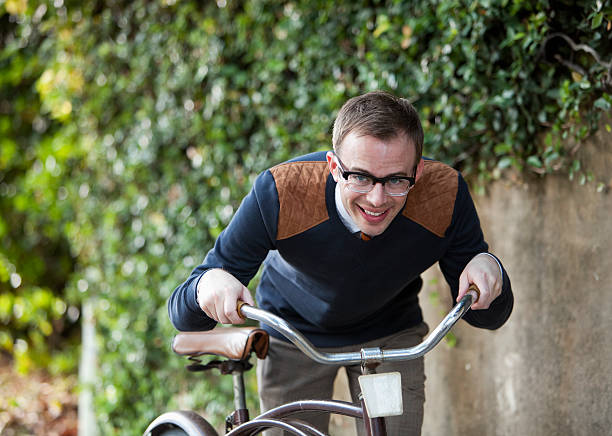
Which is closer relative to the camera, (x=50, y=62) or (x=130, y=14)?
(x=130, y=14)

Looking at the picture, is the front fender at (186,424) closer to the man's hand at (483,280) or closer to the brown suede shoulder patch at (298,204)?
the brown suede shoulder patch at (298,204)

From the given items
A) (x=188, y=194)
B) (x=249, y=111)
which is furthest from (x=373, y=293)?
(x=188, y=194)

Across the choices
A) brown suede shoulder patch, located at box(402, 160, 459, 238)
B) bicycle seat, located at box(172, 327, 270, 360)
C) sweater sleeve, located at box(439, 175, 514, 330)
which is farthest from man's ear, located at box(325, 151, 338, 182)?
bicycle seat, located at box(172, 327, 270, 360)

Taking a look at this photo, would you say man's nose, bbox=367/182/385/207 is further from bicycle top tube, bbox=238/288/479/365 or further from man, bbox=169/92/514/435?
bicycle top tube, bbox=238/288/479/365

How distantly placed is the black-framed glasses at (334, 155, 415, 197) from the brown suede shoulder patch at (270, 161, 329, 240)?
0.25 m

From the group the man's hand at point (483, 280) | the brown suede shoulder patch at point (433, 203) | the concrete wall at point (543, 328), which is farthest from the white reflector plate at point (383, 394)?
the concrete wall at point (543, 328)

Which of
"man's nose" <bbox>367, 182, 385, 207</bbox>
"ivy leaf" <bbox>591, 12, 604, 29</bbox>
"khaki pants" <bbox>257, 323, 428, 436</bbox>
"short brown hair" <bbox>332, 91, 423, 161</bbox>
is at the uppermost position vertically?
"ivy leaf" <bbox>591, 12, 604, 29</bbox>

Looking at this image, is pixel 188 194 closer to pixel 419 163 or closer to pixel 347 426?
pixel 347 426

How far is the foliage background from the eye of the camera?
2424 millimetres

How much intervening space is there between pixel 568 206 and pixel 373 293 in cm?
85

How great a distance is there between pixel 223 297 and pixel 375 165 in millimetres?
530

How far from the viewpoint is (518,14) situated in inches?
95.4

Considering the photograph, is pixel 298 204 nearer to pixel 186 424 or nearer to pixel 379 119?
pixel 379 119

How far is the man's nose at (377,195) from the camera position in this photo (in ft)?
5.52
